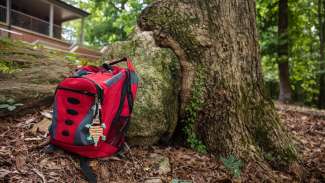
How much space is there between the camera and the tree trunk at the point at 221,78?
2.97m

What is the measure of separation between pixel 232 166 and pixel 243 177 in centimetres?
14

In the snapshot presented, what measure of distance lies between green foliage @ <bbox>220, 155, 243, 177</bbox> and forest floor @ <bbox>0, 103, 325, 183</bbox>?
46 millimetres

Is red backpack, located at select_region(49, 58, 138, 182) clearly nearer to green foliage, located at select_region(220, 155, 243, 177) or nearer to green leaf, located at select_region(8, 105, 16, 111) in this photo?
green leaf, located at select_region(8, 105, 16, 111)

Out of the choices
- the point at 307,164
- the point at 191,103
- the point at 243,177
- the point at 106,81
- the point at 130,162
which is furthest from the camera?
the point at 307,164

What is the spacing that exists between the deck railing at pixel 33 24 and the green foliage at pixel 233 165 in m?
16.4

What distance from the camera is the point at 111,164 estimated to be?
92.5 inches

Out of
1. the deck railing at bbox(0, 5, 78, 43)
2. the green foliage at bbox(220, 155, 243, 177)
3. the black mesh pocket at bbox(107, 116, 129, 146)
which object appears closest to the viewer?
the black mesh pocket at bbox(107, 116, 129, 146)

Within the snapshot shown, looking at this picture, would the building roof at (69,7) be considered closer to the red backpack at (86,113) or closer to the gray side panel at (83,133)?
the red backpack at (86,113)

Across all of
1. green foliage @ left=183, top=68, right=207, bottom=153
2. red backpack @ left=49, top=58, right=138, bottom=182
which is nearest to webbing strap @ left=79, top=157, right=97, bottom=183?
red backpack @ left=49, top=58, right=138, bottom=182

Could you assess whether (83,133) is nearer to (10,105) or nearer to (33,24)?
(10,105)

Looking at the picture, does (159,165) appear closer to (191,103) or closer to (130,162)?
(130,162)

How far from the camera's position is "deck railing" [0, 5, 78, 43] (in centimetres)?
1591

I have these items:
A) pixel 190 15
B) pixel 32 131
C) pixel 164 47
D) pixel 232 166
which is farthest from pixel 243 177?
pixel 32 131

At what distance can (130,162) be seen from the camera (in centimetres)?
246
